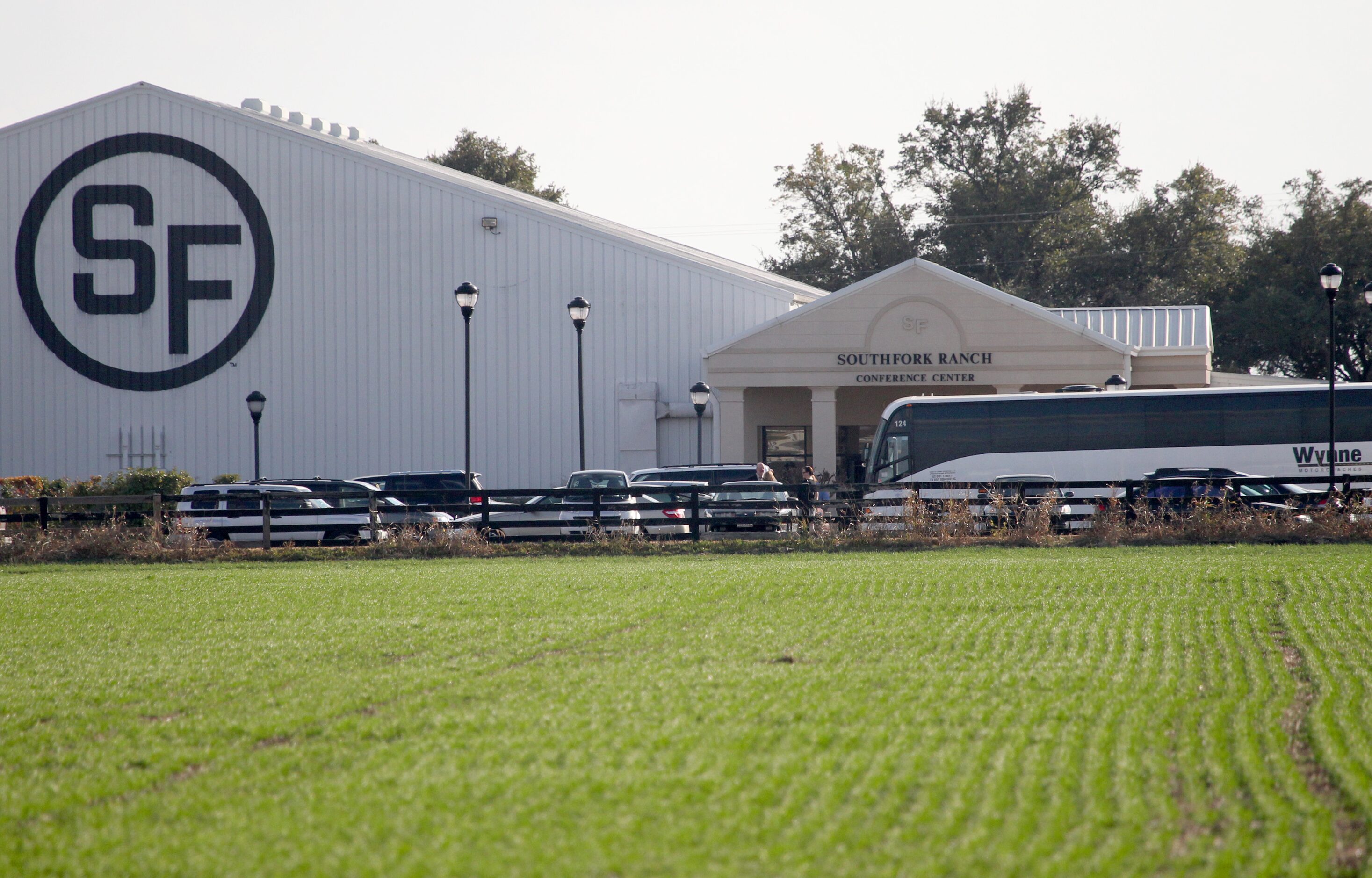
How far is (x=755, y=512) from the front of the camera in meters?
20.1

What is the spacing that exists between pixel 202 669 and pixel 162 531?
1268 cm

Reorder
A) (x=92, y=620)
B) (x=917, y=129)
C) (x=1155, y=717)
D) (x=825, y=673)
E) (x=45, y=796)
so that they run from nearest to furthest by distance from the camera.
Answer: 1. (x=45, y=796)
2. (x=1155, y=717)
3. (x=825, y=673)
4. (x=92, y=620)
5. (x=917, y=129)

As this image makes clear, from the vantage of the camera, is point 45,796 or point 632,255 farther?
point 632,255

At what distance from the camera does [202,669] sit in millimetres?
8180

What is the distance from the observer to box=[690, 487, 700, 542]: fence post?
65.8ft

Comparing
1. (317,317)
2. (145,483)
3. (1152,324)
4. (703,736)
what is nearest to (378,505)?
(145,483)

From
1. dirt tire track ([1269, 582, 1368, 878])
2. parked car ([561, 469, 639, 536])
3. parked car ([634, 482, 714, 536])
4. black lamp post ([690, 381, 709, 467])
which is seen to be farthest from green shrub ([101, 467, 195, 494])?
dirt tire track ([1269, 582, 1368, 878])

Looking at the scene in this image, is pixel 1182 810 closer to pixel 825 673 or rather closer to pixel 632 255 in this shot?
pixel 825 673

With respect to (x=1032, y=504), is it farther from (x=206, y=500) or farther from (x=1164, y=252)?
(x=1164, y=252)

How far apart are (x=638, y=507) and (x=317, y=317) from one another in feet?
65.3

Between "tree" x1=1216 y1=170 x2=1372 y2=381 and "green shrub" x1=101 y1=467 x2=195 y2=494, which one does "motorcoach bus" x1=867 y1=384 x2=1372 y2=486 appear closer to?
"green shrub" x1=101 y1=467 x2=195 y2=494

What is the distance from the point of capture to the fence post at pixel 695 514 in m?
20.0

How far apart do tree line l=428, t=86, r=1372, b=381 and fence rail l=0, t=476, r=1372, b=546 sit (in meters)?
34.0

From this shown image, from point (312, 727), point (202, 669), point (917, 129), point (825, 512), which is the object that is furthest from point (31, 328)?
point (917, 129)
